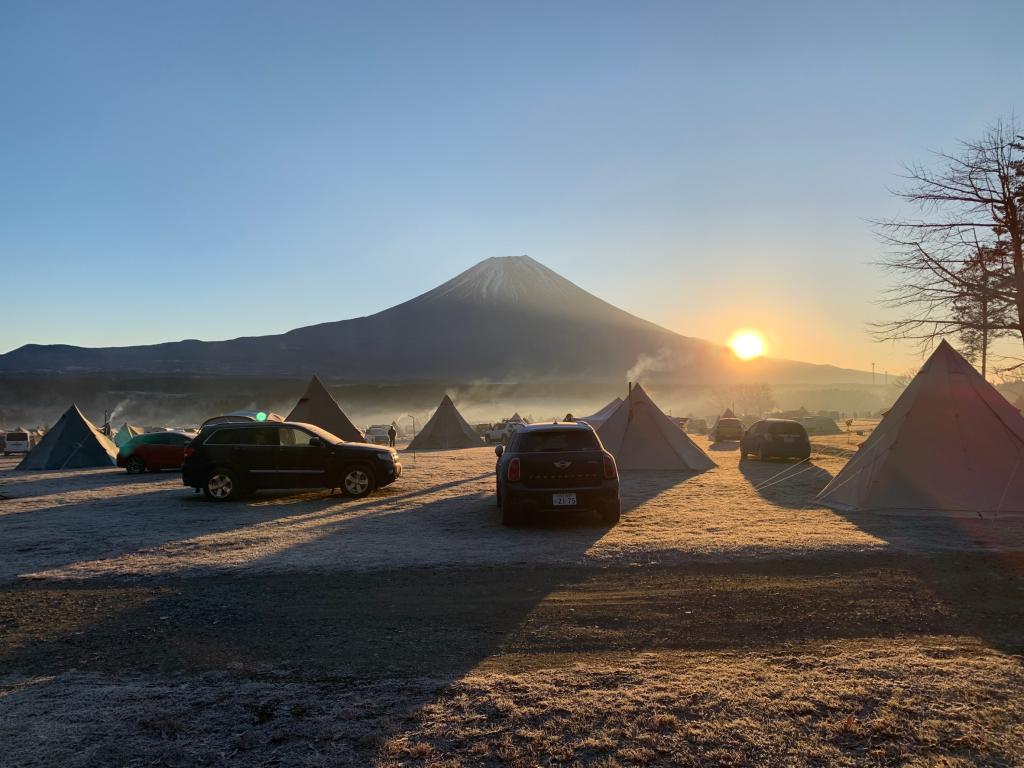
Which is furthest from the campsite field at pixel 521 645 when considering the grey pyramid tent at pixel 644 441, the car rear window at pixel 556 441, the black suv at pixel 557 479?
the grey pyramid tent at pixel 644 441

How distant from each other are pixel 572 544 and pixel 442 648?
459cm

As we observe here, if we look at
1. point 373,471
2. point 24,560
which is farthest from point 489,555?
point 373,471

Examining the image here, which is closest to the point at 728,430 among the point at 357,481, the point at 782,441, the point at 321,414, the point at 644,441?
the point at 782,441

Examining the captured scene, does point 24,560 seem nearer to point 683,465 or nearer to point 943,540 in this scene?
point 943,540

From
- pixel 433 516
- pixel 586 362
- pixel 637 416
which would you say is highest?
pixel 586 362

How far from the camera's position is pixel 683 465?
850 inches

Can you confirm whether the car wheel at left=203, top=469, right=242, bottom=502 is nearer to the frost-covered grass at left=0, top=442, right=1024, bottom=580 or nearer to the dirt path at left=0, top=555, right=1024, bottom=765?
the frost-covered grass at left=0, top=442, right=1024, bottom=580

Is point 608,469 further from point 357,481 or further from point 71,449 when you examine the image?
point 71,449

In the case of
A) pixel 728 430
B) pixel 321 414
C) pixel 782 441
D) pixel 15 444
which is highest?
pixel 321 414

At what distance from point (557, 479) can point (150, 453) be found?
18.1 meters

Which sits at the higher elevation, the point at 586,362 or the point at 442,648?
the point at 586,362

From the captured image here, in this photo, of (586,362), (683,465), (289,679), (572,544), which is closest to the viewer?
(289,679)

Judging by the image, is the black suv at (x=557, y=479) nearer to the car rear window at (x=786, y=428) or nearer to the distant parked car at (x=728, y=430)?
the car rear window at (x=786, y=428)

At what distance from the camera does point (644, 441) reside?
21781 mm
